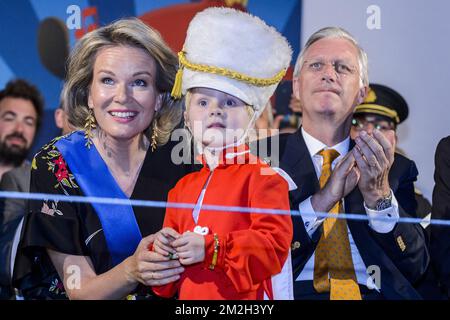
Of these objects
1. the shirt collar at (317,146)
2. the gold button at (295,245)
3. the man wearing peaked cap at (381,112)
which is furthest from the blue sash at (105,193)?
the man wearing peaked cap at (381,112)

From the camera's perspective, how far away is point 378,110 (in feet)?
6.70

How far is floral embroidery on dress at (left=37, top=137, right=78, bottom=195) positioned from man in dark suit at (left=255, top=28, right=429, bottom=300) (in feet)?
1.46

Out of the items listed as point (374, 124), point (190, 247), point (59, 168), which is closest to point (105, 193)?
point (59, 168)

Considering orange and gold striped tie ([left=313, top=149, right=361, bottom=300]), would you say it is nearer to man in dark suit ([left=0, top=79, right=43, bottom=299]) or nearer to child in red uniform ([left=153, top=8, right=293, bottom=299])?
child in red uniform ([left=153, top=8, right=293, bottom=299])

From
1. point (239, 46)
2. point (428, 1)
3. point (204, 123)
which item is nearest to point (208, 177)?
point (204, 123)

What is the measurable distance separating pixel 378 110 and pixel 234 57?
0.58m

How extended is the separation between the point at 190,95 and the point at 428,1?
2.36 ft

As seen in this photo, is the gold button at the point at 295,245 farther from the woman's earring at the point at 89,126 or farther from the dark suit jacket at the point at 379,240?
the woman's earring at the point at 89,126

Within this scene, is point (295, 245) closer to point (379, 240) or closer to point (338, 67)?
point (379, 240)

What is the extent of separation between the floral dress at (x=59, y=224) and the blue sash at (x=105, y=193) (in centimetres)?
1
